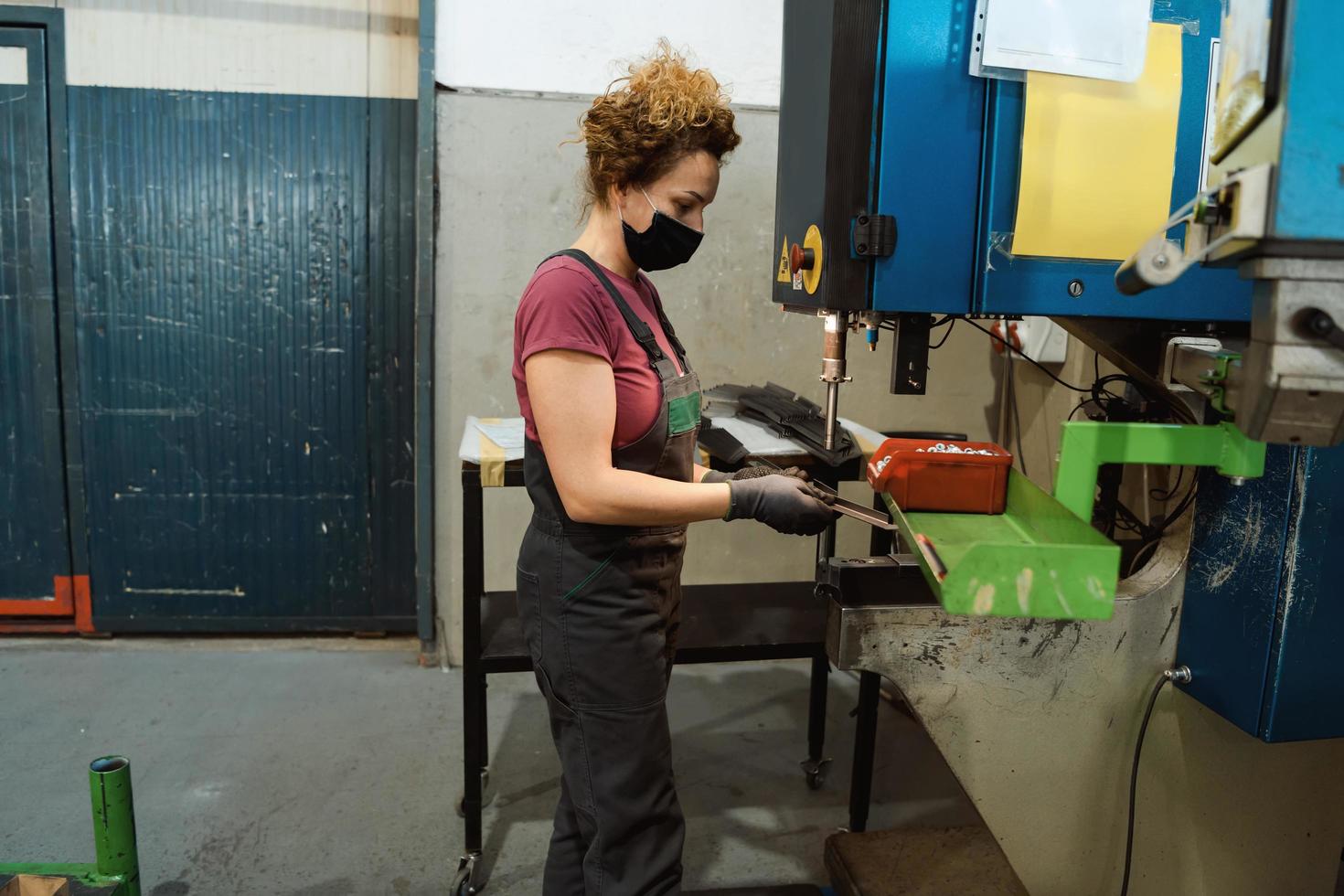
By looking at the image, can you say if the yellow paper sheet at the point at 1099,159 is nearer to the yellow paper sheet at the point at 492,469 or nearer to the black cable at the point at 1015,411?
the yellow paper sheet at the point at 492,469

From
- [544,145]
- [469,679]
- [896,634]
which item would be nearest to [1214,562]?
[896,634]

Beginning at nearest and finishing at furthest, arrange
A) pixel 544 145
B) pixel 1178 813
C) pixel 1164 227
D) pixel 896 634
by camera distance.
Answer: pixel 1164 227, pixel 896 634, pixel 1178 813, pixel 544 145

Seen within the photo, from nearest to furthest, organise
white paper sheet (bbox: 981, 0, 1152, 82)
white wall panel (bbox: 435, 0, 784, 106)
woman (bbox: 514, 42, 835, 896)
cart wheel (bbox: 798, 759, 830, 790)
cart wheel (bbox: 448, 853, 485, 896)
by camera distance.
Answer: white paper sheet (bbox: 981, 0, 1152, 82) < woman (bbox: 514, 42, 835, 896) < cart wheel (bbox: 448, 853, 485, 896) < cart wheel (bbox: 798, 759, 830, 790) < white wall panel (bbox: 435, 0, 784, 106)

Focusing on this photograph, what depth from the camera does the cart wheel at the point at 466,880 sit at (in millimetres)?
1875

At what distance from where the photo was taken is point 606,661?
4.40ft

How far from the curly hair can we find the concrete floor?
1433 mm

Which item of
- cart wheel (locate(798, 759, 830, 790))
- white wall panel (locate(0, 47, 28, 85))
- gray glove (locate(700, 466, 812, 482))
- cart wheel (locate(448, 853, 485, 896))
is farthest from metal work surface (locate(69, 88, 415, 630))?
gray glove (locate(700, 466, 812, 482))

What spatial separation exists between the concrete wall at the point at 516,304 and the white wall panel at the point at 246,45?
32 centimetres

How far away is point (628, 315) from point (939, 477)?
1.56 ft

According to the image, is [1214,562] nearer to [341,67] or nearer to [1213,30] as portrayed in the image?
[1213,30]

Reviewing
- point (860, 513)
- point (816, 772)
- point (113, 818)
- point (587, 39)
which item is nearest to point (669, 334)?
point (860, 513)

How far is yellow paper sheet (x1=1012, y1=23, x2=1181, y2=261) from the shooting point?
1.20 meters

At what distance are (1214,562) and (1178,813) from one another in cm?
41

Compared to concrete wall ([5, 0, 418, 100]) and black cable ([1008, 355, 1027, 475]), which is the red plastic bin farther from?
concrete wall ([5, 0, 418, 100])
